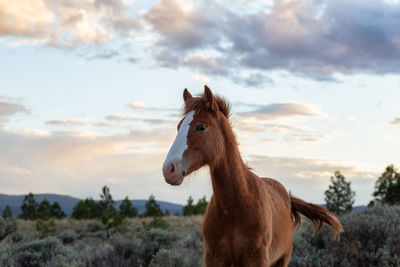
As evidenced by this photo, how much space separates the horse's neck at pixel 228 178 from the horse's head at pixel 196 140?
0.11 meters

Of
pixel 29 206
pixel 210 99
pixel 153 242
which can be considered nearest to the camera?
pixel 210 99

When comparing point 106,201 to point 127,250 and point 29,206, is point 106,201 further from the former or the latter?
point 127,250

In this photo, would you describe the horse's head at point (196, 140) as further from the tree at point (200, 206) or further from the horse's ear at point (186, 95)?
the tree at point (200, 206)

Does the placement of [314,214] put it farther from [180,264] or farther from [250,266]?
[180,264]

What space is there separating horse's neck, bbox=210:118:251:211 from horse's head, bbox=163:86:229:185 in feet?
0.36

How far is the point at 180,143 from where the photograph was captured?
4.22 meters

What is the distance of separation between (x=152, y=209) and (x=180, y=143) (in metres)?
30.8

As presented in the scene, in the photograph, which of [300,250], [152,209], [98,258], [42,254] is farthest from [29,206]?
[300,250]

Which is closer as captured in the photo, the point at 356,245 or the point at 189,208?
the point at 356,245

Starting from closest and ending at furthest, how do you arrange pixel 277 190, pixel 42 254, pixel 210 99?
1. pixel 210 99
2. pixel 277 190
3. pixel 42 254

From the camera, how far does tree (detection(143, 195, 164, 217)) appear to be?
1329 inches

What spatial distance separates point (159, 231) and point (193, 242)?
3.41ft

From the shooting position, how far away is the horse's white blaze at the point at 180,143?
4.10 m

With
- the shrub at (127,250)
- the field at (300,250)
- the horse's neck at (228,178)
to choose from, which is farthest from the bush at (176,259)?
the horse's neck at (228,178)
